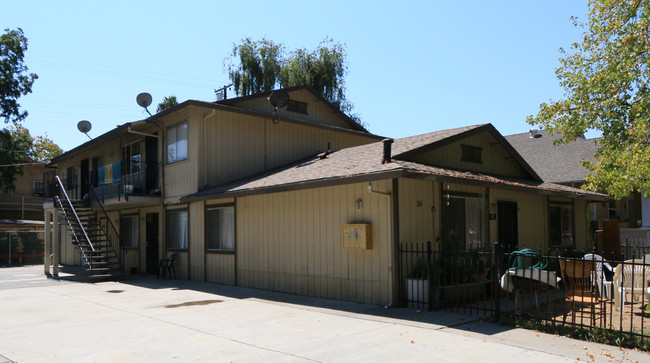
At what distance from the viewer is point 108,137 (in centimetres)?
1820

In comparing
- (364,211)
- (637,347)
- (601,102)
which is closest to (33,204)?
(364,211)

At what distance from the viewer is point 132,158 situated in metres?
18.8

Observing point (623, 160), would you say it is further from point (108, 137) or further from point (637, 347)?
point (108, 137)

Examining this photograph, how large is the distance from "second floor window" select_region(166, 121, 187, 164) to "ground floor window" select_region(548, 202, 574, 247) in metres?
11.0

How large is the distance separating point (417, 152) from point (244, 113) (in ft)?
20.4

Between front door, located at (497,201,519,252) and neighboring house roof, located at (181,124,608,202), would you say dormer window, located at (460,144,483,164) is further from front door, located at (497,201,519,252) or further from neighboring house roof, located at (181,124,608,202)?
front door, located at (497,201,519,252)

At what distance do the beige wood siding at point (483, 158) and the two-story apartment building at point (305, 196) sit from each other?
1.5 inches

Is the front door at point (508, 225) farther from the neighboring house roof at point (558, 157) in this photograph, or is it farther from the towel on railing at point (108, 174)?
the towel on railing at point (108, 174)

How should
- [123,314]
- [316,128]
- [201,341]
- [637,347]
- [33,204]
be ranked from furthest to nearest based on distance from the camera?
[33,204]
[316,128]
[123,314]
[201,341]
[637,347]

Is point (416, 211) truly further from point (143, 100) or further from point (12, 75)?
point (12, 75)

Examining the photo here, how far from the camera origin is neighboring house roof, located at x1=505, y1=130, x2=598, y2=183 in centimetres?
2023

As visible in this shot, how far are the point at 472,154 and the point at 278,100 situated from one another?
21.1 feet

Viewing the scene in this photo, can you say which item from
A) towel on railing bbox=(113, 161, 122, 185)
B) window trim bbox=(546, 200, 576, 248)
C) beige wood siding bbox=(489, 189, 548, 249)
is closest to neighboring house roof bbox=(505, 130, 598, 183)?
window trim bbox=(546, 200, 576, 248)

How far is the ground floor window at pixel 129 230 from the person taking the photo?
1903 cm
